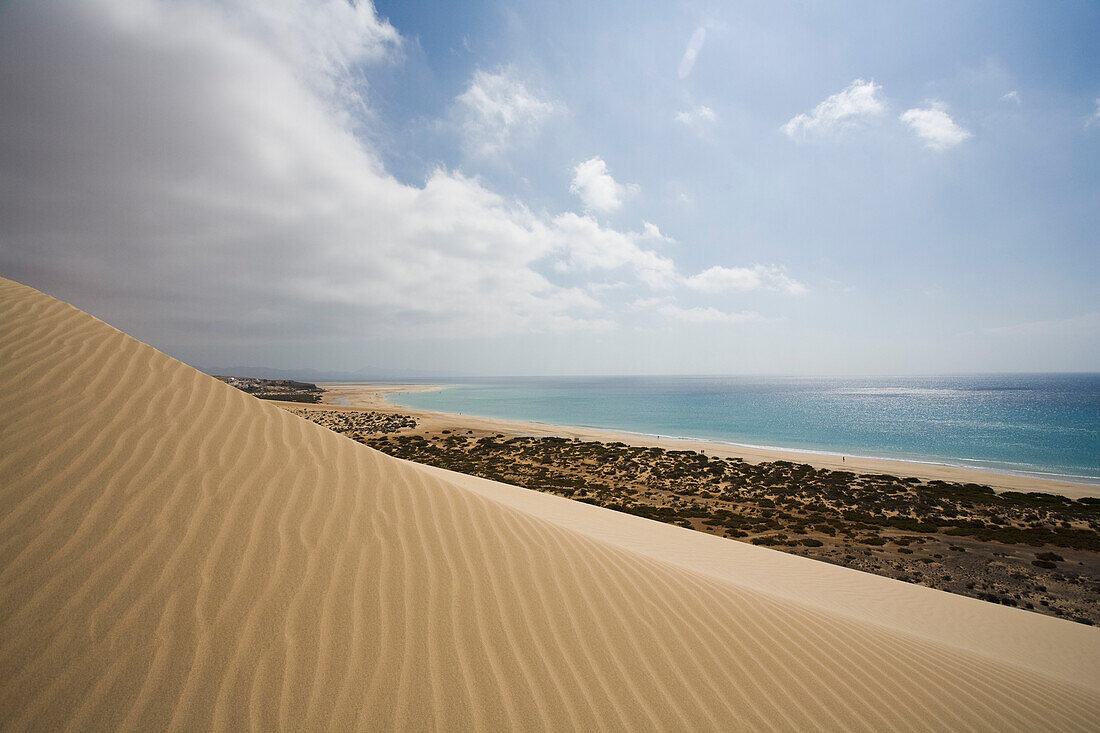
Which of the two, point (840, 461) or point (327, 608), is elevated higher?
point (327, 608)

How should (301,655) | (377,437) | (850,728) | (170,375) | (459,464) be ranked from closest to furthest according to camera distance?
1. (301,655)
2. (850,728)
3. (170,375)
4. (459,464)
5. (377,437)

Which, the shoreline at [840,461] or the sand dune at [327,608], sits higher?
the sand dune at [327,608]

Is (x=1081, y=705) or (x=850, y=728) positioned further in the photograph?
(x=1081, y=705)

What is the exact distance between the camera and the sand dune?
1951mm

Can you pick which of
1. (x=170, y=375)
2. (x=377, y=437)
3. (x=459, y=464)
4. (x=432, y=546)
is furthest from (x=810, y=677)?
(x=377, y=437)

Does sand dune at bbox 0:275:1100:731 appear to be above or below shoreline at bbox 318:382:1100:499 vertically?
above

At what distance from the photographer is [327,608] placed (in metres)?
2.38

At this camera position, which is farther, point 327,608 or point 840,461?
point 840,461

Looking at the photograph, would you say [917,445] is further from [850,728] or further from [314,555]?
[314,555]

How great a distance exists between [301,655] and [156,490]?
1680mm

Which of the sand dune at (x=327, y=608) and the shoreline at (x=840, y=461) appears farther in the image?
the shoreline at (x=840, y=461)

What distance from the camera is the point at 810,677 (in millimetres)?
2840

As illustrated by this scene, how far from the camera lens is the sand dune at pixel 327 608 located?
195cm

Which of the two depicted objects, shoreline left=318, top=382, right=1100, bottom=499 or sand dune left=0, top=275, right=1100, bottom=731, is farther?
shoreline left=318, top=382, right=1100, bottom=499
